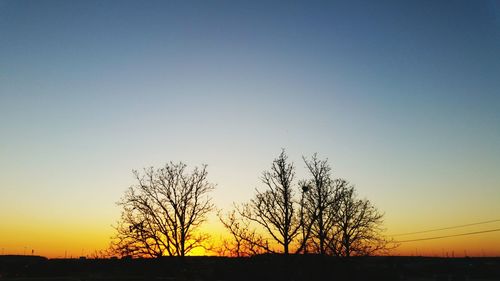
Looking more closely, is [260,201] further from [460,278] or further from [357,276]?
[460,278]

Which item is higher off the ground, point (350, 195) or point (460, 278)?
point (350, 195)

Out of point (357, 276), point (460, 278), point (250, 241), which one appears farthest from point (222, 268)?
point (460, 278)

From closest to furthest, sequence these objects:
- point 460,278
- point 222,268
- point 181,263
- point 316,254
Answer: point 316,254 < point 181,263 < point 222,268 < point 460,278

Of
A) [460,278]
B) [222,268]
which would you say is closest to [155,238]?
[222,268]

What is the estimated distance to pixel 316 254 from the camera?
103 ft

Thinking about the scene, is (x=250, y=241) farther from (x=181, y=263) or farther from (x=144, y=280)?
(x=144, y=280)

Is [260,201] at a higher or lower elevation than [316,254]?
higher

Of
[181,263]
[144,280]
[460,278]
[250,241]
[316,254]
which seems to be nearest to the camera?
[250,241]

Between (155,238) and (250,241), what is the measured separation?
31.9 feet

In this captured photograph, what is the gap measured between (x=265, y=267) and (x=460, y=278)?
171 ft

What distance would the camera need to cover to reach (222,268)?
3762 cm

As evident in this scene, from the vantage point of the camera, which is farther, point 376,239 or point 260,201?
point 376,239

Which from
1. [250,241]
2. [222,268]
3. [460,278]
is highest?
[250,241]

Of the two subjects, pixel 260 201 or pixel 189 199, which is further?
pixel 189 199
